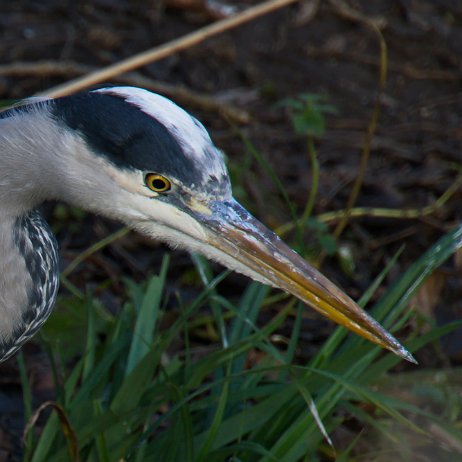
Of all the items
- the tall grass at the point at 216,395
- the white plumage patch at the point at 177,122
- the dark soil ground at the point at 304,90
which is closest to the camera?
the white plumage patch at the point at 177,122

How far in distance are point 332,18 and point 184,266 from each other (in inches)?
64.5

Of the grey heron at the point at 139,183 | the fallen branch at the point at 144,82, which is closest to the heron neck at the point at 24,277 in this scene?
the grey heron at the point at 139,183

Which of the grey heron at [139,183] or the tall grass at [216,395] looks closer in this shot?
the grey heron at [139,183]

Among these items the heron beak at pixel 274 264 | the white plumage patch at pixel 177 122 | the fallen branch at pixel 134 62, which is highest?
the white plumage patch at pixel 177 122

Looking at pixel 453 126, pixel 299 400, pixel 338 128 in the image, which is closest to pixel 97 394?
pixel 299 400

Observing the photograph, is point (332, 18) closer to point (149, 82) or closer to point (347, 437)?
point (149, 82)

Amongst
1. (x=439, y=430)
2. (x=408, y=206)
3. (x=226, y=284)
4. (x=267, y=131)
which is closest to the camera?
(x=439, y=430)

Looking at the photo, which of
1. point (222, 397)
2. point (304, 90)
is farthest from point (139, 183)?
point (304, 90)

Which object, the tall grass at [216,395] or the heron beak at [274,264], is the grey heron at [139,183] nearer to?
the heron beak at [274,264]

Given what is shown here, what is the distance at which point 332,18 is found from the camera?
485 centimetres

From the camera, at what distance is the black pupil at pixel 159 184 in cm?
219

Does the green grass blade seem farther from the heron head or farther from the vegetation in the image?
the heron head

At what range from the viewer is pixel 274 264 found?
2309mm

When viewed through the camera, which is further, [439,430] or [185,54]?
[185,54]
